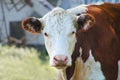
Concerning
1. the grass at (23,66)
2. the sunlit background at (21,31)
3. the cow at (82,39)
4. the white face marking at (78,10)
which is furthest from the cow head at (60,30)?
the sunlit background at (21,31)

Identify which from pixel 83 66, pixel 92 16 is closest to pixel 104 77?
pixel 83 66

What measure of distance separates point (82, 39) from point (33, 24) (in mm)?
565

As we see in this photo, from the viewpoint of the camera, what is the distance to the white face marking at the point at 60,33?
5.73 metres

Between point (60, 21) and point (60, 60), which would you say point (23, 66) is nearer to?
point (60, 21)

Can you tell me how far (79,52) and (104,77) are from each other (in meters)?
0.39

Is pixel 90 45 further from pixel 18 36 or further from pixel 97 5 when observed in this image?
pixel 18 36

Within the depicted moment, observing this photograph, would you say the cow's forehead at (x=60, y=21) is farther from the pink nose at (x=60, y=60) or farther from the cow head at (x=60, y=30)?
the pink nose at (x=60, y=60)

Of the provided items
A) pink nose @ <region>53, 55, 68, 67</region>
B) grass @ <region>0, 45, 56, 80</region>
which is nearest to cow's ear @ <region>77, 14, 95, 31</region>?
pink nose @ <region>53, 55, 68, 67</region>

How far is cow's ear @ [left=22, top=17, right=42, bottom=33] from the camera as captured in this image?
238 inches

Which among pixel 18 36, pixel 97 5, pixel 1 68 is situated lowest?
pixel 18 36

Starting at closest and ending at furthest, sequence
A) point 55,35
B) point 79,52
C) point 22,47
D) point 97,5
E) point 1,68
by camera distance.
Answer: point 55,35
point 79,52
point 97,5
point 1,68
point 22,47

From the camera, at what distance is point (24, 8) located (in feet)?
42.7

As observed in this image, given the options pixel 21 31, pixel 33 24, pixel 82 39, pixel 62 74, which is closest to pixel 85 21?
pixel 82 39

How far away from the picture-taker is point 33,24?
609 centimetres
